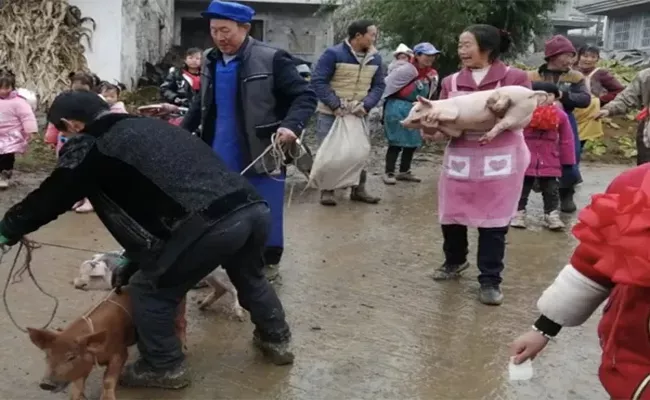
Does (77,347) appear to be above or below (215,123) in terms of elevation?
below

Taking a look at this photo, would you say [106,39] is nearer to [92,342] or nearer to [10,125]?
[10,125]

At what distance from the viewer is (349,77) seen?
8141 millimetres

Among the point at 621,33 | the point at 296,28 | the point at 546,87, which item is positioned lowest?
the point at 546,87

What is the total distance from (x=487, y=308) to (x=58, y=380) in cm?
274

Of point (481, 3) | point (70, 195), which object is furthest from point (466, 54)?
point (481, 3)

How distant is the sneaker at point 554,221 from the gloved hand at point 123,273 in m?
4.56

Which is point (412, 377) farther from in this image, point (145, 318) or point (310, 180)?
point (310, 180)

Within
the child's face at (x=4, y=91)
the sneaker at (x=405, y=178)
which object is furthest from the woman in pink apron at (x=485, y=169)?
the child's face at (x=4, y=91)

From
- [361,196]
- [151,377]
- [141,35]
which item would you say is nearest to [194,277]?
[151,377]

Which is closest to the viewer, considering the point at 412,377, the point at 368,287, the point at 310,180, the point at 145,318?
the point at 145,318

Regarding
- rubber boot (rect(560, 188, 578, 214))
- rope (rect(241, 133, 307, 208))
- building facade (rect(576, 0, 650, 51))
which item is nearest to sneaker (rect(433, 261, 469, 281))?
rope (rect(241, 133, 307, 208))

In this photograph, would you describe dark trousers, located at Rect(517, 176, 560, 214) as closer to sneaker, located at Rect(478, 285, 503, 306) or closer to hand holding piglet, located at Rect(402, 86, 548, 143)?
sneaker, located at Rect(478, 285, 503, 306)

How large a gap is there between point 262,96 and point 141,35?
9.91 metres

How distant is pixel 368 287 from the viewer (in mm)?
5609
